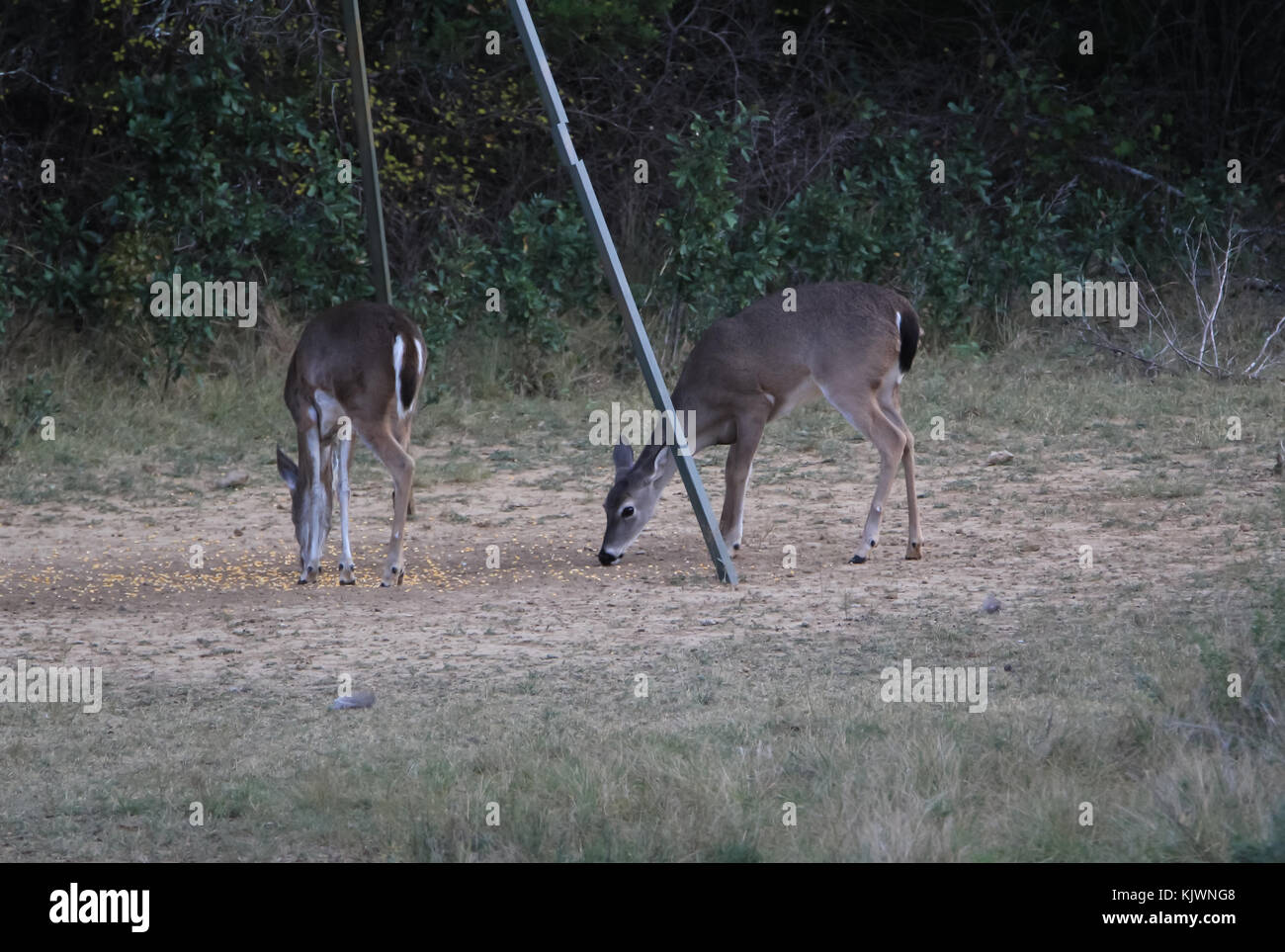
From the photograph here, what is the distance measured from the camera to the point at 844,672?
6.91m

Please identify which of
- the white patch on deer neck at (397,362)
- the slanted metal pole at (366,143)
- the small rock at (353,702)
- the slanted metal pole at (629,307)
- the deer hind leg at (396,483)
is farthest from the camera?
the slanted metal pole at (366,143)

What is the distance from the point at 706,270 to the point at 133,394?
4.64m

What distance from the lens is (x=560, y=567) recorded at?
9242 mm

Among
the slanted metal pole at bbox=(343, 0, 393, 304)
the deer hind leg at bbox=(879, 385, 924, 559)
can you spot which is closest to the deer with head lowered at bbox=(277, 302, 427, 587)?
the slanted metal pole at bbox=(343, 0, 393, 304)

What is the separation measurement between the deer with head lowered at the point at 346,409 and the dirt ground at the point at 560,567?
11.5 inches

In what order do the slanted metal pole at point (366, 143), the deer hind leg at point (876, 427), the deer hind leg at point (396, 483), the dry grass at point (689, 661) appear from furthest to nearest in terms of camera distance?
the slanted metal pole at point (366, 143)
the deer hind leg at point (876, 427)
the deer hind leg at point (396, 483)
the dry grass at point (689, 661)

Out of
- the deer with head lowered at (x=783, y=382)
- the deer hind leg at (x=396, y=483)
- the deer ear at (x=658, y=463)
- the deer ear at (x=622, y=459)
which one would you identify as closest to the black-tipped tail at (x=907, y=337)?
the deer with head lowered at (x=783, y=382)

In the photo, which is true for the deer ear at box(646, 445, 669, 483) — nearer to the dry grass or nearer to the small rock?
the dry grass

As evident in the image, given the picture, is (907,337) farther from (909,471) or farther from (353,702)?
(353,702)

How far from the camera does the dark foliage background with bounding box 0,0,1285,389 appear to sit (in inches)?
551

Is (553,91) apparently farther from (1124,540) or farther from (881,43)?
(881,43)

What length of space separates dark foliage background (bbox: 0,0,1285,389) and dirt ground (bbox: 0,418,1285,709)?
310 centimetres

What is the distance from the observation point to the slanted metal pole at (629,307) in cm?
855

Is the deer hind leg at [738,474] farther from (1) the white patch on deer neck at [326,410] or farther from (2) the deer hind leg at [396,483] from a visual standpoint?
(1) the white patch on deer neck at [326,410]
